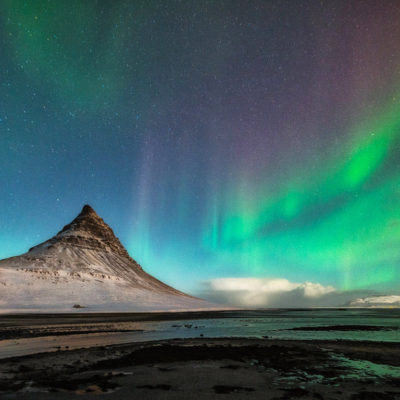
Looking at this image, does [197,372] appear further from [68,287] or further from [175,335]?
[68,287]

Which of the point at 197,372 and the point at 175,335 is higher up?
the point at 197,372

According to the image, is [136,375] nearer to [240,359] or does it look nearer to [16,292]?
[240,359]

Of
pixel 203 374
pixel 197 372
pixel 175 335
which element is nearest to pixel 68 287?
pixel 175 335

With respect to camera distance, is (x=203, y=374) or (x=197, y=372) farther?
(x=197, y=372)

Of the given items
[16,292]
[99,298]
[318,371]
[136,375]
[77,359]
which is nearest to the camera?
[136,375]

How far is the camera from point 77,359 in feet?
52.5

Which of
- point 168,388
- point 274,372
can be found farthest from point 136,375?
point 274,372

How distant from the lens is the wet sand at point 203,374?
10.2m

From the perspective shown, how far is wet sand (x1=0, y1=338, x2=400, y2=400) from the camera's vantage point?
10227 mm

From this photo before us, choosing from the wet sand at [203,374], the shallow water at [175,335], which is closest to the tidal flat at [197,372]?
the wet sand at [203,374]

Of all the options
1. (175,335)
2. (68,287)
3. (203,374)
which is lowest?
(175,335)

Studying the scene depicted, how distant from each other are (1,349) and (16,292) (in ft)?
408

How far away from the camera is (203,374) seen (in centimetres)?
1312

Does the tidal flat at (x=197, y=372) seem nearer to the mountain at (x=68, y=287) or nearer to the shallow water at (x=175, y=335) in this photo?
the shallow water at (x=175, y=335)
